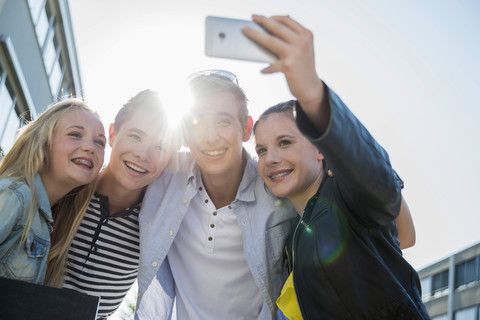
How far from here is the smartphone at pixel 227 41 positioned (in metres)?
1.27

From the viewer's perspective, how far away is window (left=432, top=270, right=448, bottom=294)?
27623 mm

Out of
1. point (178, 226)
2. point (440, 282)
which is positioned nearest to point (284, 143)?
point (178, 226)

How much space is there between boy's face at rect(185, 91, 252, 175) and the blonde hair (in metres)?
0.85

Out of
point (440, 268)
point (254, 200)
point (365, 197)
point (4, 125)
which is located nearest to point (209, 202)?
point (254, 200)

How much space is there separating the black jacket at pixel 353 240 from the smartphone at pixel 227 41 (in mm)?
321

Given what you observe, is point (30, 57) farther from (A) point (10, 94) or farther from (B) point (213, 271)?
(B) point (213, 271)

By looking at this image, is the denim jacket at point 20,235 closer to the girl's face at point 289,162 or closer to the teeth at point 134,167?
the teeth at point 134,167

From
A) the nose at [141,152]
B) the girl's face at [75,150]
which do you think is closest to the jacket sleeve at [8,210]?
the girl's face at [75,150]

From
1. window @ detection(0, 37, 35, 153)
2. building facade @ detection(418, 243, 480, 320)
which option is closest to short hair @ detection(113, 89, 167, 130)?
window @ detection(0, 37, 35, 153)

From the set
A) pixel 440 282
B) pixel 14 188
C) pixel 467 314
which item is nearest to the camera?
pixel 14 188

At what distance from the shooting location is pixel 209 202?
357 centimetres

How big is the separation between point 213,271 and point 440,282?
29329 mm

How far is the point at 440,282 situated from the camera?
28297mm

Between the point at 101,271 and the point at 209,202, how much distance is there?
1.04 metres
